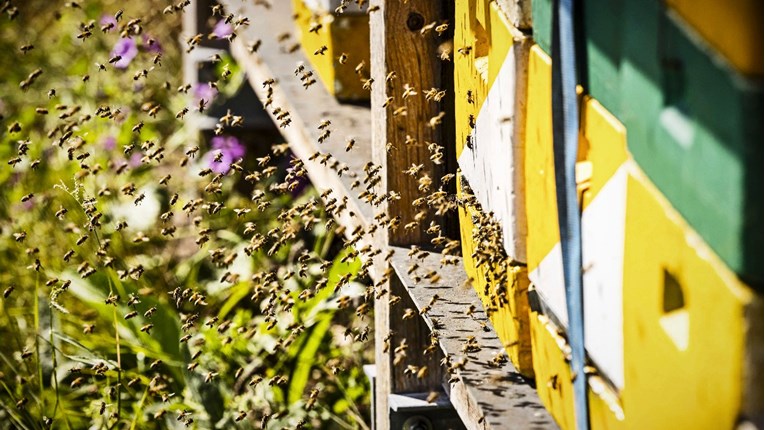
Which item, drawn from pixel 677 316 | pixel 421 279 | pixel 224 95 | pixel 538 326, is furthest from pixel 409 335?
pixel 224 95

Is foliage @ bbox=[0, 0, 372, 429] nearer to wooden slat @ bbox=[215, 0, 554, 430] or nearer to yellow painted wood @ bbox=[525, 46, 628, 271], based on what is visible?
wooden slat @ bbox=[215, 0, 554, 430]

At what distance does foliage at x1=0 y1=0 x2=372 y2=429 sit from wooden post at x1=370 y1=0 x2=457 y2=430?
18 cm

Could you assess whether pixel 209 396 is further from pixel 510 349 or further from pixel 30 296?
pixel 30 296

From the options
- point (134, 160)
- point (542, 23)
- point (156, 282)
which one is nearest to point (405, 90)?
point (542, 23)

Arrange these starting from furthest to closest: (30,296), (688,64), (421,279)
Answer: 1. (30,296)
2. (421,279)
3. (688,64)

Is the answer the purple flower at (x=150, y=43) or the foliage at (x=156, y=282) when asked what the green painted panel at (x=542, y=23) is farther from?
the purple flower at (x=150, y=43)

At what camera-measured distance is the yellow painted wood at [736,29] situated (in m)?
0.84

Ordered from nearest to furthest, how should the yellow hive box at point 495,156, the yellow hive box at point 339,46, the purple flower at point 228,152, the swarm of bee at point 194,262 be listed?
the yellow hive box at point 495,156 < the swarm of bee at point 194,262 < the yellow hive box at point 339,46 < the purple flower at point 228,152

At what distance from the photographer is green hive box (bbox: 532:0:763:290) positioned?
872 mm

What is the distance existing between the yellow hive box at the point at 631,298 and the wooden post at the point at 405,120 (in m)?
0.74

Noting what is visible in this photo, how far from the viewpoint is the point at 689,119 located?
3.21 ft

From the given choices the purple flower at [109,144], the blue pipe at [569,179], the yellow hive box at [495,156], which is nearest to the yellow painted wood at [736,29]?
the blue pipe at [569,179]

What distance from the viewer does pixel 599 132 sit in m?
1.26

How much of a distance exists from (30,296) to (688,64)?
335 centimetres
